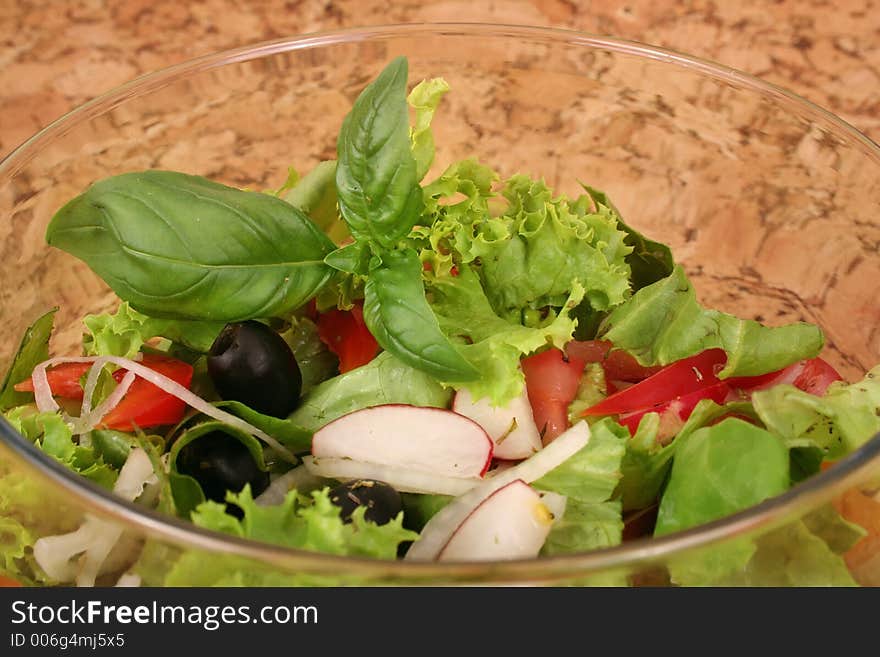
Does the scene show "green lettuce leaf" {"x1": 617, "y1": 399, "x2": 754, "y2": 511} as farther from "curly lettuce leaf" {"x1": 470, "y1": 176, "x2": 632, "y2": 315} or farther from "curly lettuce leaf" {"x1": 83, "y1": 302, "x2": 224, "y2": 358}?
"curly lettuce leaf" {"x1": 83, "y1": 302, "x2": 224, "y2": 358}

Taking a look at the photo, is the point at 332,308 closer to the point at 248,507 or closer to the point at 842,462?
the point at 248,507

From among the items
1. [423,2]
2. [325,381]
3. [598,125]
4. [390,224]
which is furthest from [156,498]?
[423,2]

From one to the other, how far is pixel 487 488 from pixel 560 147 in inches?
22.3

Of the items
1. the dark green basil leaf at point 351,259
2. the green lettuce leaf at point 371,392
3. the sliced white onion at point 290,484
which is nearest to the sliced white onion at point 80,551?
the sliced white onion at point 290,484

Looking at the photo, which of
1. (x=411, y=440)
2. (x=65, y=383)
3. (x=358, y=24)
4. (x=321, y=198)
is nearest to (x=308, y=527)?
Result: (x=411, y=440)

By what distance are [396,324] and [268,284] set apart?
144 millimetres

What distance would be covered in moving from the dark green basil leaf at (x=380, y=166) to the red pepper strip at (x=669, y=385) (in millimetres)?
264

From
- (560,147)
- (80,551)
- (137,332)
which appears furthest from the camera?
(560,147)

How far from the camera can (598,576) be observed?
1.86ft

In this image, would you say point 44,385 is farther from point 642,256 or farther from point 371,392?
point 642,256

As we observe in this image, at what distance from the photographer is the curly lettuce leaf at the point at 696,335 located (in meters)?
0.97

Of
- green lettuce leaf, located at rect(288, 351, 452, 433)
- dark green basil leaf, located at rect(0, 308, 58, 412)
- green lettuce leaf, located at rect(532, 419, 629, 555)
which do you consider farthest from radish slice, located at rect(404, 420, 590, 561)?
dark green basil leaf, located at rect(0, 308, 58, 412)

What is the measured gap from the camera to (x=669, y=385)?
970mm

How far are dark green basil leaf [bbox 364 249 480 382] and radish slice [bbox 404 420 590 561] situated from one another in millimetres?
95
